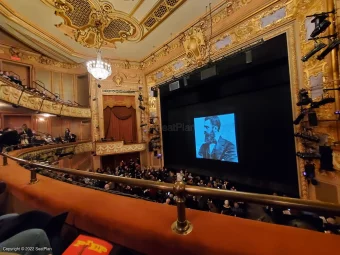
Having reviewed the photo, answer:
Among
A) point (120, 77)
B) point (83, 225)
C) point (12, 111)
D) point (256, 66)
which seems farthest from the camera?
point (120, 77)

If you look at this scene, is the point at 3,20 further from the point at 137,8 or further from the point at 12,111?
the point at 137,8

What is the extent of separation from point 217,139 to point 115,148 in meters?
6.12

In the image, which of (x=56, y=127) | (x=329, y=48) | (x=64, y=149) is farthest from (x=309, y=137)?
(x=56, y=127)

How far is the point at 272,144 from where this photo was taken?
6.61 metres

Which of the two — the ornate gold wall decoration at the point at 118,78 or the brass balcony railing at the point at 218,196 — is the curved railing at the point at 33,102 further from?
the brass balcony railing at the point at 218,196

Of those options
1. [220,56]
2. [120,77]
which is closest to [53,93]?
[120,77]

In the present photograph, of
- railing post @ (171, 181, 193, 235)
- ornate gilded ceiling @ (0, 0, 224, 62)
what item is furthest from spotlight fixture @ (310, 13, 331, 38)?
railing post @ (171, 181, 193, 235)

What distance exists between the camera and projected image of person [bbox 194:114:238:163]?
788 cm

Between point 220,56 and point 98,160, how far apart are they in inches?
361

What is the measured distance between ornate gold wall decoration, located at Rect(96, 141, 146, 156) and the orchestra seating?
945 centimetres

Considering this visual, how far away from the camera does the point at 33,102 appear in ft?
25.7

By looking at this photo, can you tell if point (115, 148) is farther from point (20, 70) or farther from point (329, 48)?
point (329, 48)

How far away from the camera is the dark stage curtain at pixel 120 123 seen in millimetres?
11766

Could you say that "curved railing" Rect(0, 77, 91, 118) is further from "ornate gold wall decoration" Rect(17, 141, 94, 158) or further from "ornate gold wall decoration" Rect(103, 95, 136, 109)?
"ornate gold wall decoration" Rect(17, 141, 94, 158)
